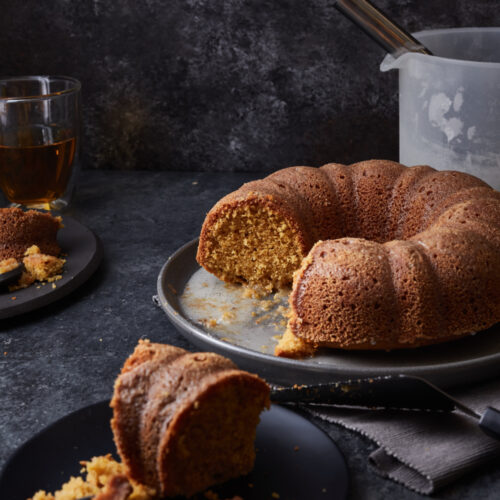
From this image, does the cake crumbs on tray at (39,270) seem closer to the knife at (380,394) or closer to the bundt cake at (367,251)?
the bundt cake at (367,251)

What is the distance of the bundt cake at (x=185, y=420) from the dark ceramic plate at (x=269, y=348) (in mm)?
Result: 202

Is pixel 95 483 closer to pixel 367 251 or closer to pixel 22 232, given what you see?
pixel 367 251

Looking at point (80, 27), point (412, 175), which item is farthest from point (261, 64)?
point (412, 175)

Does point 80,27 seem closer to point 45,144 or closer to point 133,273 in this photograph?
point 45,144

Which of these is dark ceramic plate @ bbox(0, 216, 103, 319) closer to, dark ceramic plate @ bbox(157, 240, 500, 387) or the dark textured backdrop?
dark ceramic plate @ bbox(157, 240, 500, 387)

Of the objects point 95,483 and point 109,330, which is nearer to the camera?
point 95,483

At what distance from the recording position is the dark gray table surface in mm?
1102

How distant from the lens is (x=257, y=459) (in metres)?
1.03

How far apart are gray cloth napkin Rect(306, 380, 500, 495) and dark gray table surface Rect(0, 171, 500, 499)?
0.02m

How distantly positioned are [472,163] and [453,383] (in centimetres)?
73

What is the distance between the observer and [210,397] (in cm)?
94

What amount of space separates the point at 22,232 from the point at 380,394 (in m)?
0.97

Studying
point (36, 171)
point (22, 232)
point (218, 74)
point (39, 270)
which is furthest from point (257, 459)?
point (218, 74)

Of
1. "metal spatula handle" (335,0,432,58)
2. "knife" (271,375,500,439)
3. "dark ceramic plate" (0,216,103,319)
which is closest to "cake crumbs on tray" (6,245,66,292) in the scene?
"dark ceramic plate" (0,216,103,319)
